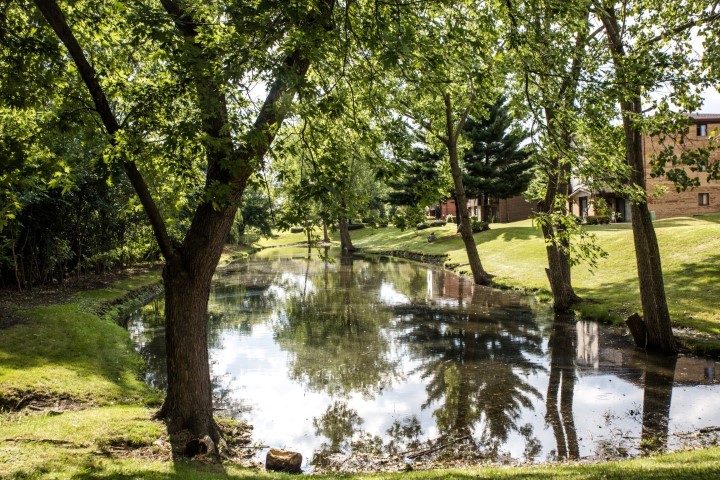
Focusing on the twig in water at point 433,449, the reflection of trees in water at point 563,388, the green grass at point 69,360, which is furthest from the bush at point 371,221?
the green grass at point 69,360

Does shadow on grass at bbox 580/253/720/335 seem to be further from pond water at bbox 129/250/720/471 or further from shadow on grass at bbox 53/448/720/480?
shadow on grass at bbox 53/448/720/480

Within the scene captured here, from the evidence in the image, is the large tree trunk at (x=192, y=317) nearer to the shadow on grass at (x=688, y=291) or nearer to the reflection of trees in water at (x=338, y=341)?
the reflection of trees in water at (x=338, y=341)

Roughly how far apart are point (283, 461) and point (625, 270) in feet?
70.3

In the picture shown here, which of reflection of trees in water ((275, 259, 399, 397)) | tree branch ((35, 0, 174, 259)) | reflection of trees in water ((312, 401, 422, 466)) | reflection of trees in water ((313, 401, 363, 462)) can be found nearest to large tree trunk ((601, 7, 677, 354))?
reflection of trees in water ((275, 259, 399, 397))

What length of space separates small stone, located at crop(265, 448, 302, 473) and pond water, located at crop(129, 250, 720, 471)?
0.48m

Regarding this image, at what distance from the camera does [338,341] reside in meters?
17.9

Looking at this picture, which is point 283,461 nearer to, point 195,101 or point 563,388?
point 195,101

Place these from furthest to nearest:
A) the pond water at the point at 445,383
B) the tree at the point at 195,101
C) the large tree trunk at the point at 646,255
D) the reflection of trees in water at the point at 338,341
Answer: the large tree trunk at the point at 646,255
the reflection of trees in water at the point at 338,341
the pond water at the point at 445,383
the tree at the point at 195,101

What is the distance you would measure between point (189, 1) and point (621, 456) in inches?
367

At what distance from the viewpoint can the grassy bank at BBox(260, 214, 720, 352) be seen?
58.9 ft

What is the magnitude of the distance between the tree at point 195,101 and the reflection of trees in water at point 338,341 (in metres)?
4.63

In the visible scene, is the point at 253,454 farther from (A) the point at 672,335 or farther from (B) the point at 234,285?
(B) the point at 234,285

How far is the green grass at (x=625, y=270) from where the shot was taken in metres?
18.5

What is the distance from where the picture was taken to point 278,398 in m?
12.5
